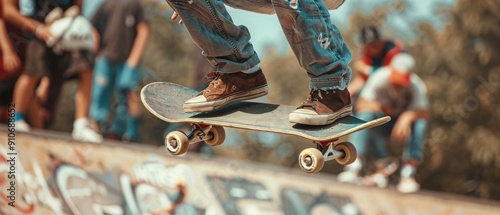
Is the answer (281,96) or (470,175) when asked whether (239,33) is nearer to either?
(470,175)

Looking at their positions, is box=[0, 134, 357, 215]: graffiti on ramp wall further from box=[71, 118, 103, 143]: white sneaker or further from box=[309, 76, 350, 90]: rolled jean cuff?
box=[309, 76, 350, 90]: rolled jean cuff

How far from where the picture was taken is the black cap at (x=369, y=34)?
1112 centimetres

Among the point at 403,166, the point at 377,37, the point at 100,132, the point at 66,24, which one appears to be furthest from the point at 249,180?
the point at 66,24

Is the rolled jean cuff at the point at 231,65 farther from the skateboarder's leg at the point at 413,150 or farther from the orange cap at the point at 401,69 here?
the skateboarder's leg at the point at 413,150

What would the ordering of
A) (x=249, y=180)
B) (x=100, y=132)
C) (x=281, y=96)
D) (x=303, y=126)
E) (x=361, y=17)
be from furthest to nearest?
(x=281, y=96) → (x=100, y=132) → (x=361, y=17) → (x=249, y=180) → (x=303, y=126)

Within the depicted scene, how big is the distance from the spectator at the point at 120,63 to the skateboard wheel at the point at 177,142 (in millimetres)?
7923

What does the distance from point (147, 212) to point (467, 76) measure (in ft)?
16.7

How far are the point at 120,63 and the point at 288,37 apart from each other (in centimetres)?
862

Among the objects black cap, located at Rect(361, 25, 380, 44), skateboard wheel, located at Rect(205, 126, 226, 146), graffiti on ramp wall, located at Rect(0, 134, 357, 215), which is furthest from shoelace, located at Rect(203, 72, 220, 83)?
black cap, located at Rect(361, 25, 380, 44)

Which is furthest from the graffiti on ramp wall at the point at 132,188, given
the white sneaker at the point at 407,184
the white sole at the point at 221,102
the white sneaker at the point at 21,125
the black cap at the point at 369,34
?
the white sole at the point at 221,102

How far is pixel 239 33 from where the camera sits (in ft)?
15.2

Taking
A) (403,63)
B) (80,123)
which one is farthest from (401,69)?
(80,123)

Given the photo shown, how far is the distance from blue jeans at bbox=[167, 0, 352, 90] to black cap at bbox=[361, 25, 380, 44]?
6.63 metres

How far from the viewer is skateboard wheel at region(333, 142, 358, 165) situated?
4.63 m
